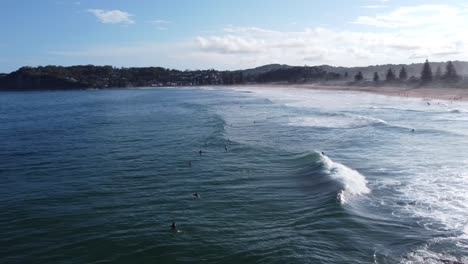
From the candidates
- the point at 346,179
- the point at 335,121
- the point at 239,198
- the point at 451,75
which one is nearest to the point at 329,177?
the point at 346,179

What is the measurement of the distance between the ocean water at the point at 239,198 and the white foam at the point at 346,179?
0.12 m

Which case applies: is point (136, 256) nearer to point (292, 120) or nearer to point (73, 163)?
point (73, 163)

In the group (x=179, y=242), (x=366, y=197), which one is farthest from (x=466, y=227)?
(x=179, y=242)

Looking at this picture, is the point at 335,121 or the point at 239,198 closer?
the point at 239,198

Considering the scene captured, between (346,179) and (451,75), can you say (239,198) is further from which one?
(451,75)

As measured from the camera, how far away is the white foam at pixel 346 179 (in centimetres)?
2041

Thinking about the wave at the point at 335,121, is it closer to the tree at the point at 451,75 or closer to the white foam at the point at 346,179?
the white foam at the point at 346,179

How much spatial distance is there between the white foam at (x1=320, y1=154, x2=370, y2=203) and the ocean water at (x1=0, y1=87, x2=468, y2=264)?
0.12 meters

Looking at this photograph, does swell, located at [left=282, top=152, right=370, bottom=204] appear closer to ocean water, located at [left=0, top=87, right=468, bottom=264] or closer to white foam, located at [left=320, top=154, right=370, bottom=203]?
white foam, located at [left=320, top=154, right=370, bottom=203]

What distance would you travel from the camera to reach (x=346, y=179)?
73.8 ft

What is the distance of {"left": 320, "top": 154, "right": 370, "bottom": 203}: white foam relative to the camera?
803 inches

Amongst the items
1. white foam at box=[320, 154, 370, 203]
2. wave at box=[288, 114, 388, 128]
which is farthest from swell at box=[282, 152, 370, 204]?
wave at box=[288, 114, 388, 128]

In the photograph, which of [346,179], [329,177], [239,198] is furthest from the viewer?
[329,177]

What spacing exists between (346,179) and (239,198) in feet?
20.0
